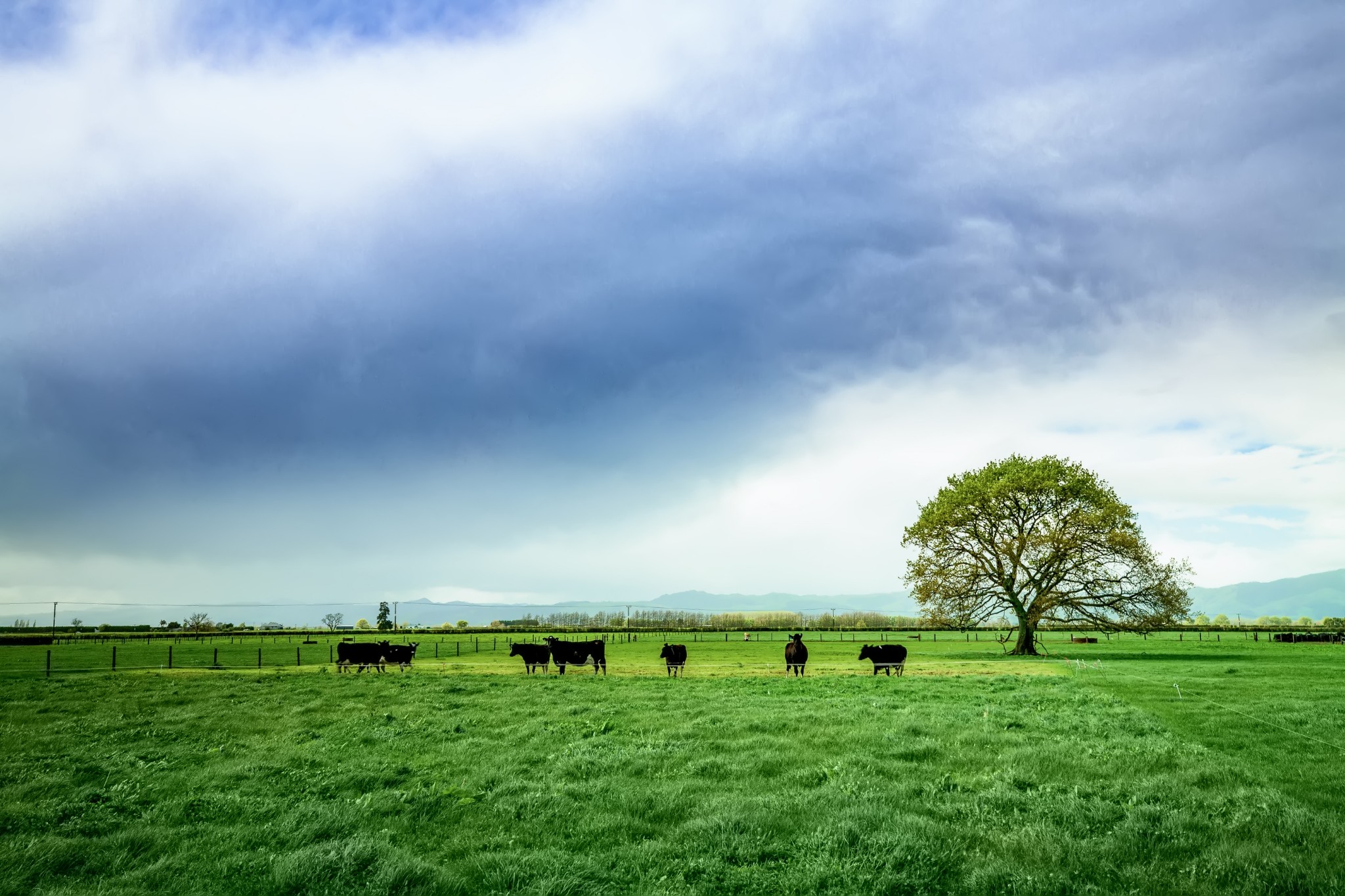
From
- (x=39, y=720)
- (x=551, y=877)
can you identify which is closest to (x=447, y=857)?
(x=551, y=877)

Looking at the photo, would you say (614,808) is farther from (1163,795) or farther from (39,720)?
(39,720)

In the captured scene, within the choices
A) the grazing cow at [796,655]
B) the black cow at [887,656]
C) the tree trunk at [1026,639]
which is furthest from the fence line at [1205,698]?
the grazing cow at [796,655]

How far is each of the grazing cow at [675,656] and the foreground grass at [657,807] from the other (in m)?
21.8

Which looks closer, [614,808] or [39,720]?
[614,808]

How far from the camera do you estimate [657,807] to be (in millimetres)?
10930

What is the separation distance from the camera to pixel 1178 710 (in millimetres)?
20000

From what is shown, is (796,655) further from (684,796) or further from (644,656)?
(684,796)

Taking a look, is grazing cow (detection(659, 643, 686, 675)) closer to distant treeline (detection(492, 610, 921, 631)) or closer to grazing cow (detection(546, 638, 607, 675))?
grazing cow (detection(546, 638, 607, 675))

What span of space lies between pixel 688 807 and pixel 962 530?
158 ft

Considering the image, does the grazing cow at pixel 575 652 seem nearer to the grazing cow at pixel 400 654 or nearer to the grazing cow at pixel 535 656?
the grazing cow at pixel 535 656

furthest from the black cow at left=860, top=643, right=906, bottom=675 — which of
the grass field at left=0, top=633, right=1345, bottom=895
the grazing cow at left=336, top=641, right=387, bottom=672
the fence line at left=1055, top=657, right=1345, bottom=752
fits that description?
the grazing cow at left=336, top=641, right=387, bottom=672

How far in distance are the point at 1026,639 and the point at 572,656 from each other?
3152cm


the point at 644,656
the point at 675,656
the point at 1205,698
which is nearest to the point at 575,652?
the point at 675,656

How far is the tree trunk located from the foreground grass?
1435 inches
